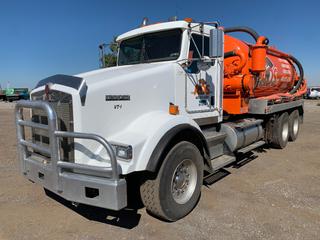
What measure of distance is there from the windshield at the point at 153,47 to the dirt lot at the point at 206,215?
247 centimetres

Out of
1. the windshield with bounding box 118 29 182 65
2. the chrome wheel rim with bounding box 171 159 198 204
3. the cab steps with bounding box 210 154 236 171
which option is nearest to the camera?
the chrome wheel rim with bounding box 171 159 198 204

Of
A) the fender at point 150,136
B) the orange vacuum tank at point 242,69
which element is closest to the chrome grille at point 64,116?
the fender at point 150,136

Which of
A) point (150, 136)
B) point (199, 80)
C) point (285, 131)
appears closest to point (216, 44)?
point (199, 80)

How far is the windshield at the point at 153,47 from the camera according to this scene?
15.4ft

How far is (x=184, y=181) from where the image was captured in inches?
165

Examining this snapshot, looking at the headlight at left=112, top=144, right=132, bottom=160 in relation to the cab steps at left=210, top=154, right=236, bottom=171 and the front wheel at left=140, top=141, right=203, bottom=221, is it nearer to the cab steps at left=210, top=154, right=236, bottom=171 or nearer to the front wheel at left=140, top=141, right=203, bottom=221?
the front wheel at left=140, top=141, right=203, bottom=221

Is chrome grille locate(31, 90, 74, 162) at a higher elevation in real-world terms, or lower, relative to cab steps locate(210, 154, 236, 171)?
higher

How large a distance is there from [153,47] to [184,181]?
7.65 ft

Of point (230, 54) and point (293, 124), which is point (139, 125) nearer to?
point (230, 54)

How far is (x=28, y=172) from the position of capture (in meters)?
3.86

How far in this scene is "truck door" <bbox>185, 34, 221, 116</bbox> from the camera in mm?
4727

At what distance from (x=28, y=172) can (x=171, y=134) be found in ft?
6.63

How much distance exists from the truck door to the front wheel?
0.96 m

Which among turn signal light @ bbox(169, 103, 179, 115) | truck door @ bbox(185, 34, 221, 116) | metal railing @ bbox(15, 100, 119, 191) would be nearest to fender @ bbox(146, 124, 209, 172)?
turn signal light @ bbox(169, 103, 179, 115)
